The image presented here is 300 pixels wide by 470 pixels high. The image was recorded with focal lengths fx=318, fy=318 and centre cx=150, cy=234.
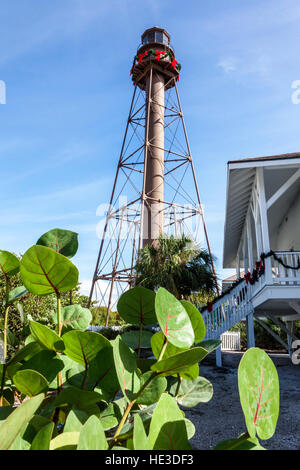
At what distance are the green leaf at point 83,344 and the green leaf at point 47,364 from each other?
0.16ft

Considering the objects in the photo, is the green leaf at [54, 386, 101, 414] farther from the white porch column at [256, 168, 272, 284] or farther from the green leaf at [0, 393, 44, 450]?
the white porch column at [256, 168, 272, 284]

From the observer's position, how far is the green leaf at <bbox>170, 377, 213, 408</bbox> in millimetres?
641

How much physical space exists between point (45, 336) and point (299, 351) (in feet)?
44.1

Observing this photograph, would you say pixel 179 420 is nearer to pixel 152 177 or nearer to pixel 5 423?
pixel 5 423

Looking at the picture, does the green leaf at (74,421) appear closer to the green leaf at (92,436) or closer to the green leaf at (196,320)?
the green leaf at (92,436)

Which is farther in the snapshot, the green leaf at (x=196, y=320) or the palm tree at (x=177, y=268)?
the palm tree at (x=177, y=268)

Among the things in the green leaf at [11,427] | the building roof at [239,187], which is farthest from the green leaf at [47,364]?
the building roof at [239,187]

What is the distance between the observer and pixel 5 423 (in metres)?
0.34

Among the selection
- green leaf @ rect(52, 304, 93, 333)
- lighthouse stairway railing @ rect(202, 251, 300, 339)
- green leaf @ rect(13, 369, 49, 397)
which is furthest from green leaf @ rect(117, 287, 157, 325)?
lighthouse stairway railing @ rect(202, 251, 300, 339)

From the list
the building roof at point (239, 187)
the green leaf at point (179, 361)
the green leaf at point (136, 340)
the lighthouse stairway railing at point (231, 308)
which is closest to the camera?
the green leaf at point (179, 361)

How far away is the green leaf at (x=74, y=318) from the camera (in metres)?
0.70

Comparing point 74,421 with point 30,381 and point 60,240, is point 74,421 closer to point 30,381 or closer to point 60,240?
point 30,381

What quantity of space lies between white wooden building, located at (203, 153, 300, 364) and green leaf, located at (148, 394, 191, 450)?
8.13 metres

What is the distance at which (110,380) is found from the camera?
54 cm
